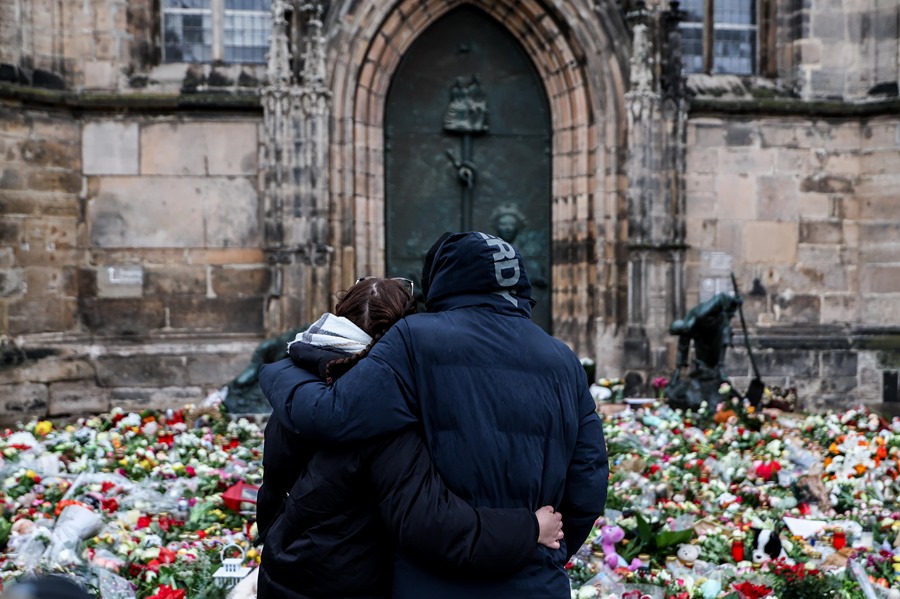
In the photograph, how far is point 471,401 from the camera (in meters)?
2.56

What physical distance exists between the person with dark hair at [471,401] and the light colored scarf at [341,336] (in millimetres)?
137

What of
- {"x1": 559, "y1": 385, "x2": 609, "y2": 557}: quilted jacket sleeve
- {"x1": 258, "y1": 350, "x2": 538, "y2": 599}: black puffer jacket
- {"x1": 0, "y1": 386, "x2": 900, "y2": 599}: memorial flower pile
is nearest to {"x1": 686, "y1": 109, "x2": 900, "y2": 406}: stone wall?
{"x1": 0, "y1": 386, "x2": 900, "y2": 599}: memorial flower pile

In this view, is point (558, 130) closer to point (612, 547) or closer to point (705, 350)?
point (705, 350)

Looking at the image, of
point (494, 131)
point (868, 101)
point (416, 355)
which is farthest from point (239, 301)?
point (416, 355)

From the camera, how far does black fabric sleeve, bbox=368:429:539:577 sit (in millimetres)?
2482

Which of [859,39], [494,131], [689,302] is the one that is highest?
[859,39]

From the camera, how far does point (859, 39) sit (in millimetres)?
11273

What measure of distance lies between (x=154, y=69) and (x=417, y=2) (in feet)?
9.04

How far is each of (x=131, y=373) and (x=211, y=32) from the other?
3.60m

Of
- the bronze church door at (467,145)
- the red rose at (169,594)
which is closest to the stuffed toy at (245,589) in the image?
the red rose at (169,594)

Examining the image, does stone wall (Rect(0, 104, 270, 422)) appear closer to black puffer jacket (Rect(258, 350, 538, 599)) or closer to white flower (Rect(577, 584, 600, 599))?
white flower (Rect(577, 584, 600, 599))

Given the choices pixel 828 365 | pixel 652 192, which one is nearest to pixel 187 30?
pixel 652 192

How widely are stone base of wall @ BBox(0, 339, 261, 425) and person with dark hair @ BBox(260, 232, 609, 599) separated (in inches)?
304

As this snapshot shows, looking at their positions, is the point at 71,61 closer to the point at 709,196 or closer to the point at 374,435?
the point at 709,196
